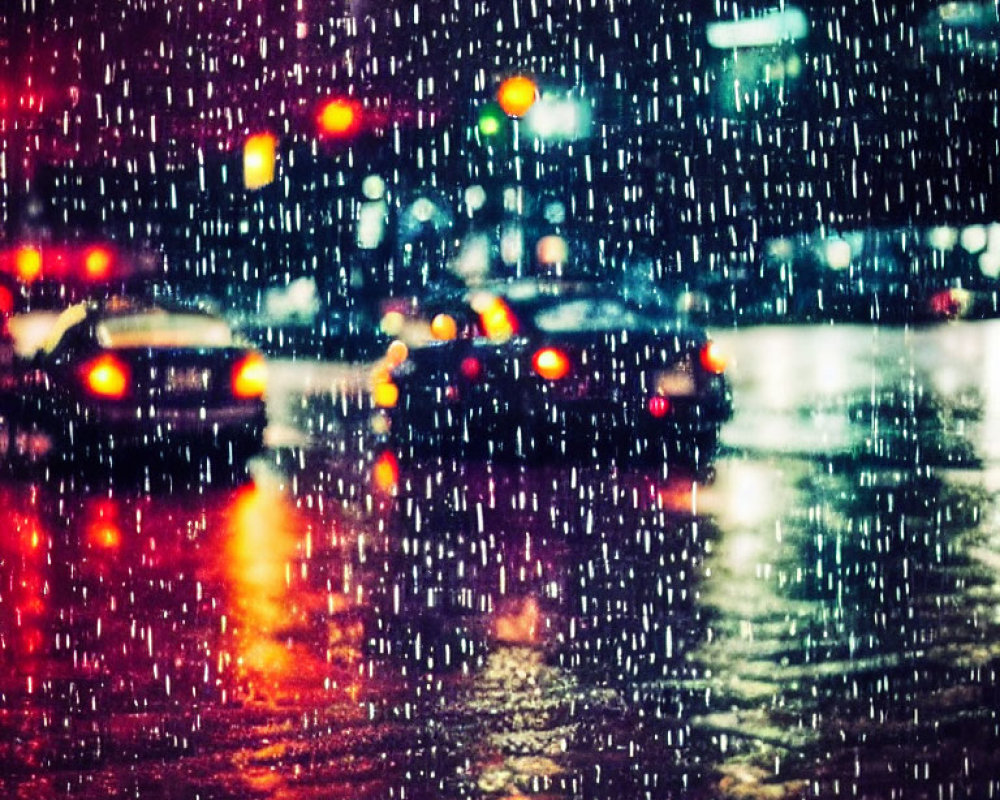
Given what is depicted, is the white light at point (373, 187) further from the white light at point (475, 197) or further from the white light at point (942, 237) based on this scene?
the white light at point (942, 237)

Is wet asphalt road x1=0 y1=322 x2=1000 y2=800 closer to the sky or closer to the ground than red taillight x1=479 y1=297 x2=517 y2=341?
closer to the ground

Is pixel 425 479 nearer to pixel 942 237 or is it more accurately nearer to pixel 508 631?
pixel 508 631

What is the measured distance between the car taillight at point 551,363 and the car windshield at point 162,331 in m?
2.55

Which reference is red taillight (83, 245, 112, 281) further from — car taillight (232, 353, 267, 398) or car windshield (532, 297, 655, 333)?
car windshield (532, 297, 655, 333)

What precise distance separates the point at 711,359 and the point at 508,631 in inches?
283

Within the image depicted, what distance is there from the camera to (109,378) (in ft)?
48.3

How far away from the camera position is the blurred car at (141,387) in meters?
14.8

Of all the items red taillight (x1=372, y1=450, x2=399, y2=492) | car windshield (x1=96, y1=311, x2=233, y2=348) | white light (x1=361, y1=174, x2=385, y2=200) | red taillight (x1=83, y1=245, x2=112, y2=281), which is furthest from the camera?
white light (x1=361, y1=174, x2=385, y2=200)

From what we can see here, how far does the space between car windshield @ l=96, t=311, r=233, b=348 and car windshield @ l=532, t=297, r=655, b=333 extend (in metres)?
2.64

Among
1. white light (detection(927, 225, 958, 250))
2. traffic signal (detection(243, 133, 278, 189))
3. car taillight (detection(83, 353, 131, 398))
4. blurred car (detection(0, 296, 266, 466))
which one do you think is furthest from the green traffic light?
white light (detection(927, 225, 958, 250))

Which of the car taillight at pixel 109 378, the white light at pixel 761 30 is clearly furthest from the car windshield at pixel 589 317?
the white light at pixel 761 30

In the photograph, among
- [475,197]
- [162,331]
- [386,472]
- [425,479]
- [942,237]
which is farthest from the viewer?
[942,237]

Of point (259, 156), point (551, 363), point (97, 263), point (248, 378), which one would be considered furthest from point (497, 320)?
point (259, 156)

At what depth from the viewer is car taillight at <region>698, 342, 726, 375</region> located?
15.2m
